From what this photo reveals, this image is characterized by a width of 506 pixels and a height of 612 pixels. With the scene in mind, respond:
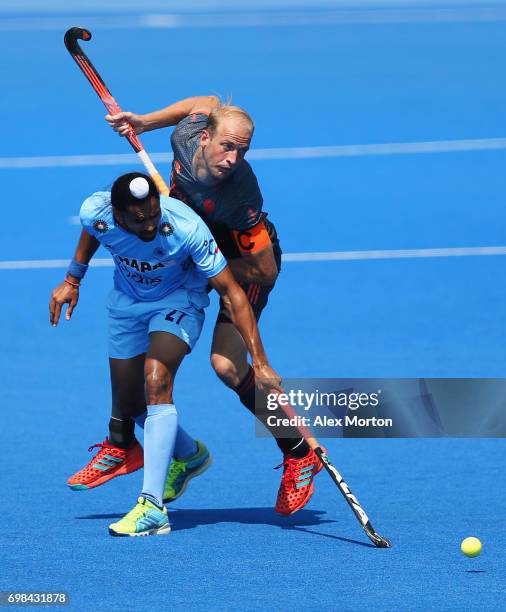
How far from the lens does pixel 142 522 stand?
236 inches

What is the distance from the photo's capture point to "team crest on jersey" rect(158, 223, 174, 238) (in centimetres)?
590

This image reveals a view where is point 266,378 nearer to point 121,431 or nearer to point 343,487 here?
point 343,487

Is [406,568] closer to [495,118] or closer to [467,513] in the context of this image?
[467,513]

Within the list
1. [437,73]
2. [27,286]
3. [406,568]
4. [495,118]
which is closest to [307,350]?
[27,286]

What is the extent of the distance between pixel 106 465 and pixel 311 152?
820 centimetres

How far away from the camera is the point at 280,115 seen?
50.4ft

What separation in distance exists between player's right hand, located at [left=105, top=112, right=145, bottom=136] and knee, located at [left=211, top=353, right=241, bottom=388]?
3.85ft

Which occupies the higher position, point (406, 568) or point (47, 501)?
point (47, 501)

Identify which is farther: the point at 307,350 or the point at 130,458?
the point at 307,350

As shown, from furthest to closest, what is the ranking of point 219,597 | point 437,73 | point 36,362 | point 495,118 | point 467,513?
point 437,73, point 495,118, point 36,362, point 467,513, point 219,597

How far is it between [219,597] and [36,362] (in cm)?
473

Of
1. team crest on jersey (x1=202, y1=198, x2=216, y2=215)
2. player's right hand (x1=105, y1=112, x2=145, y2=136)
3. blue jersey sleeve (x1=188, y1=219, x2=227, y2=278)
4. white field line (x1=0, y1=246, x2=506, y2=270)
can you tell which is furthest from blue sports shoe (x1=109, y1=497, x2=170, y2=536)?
white field line (x1=0, y1=246, x2=506, y2=270)

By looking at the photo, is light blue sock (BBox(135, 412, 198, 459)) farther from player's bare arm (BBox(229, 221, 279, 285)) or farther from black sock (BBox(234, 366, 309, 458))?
player's bare arm (BBox(229, 221, 279, 285))

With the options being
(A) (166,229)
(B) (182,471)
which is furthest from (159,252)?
(B) (182,471)
